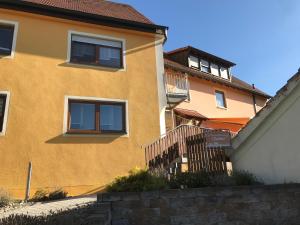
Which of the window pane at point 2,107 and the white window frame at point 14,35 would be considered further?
the white window frame at point 14,35

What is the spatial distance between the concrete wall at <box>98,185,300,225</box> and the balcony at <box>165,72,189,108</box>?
9314 millimetres

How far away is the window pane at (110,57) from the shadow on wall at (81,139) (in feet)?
12.5

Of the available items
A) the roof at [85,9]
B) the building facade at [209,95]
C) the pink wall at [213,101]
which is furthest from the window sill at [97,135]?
the pink wall at [213,101]

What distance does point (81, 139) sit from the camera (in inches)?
574

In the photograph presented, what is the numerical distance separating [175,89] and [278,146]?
895 cm

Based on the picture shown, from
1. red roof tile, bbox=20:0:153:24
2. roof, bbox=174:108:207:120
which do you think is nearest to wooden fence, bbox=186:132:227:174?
red roof tile, bbox=20:0:153:24

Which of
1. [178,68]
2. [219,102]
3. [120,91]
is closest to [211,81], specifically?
[219,102]

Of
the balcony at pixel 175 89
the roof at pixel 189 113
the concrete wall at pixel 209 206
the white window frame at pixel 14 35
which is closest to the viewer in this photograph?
the concrete wall at pixel 209 206

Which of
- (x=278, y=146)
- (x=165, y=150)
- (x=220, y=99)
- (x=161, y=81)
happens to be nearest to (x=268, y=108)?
(x=278, y=146)

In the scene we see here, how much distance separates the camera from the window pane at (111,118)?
50.4ft

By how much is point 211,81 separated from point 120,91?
12.4 meters

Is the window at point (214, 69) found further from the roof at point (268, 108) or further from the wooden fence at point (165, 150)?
the roof at point (268, 108)

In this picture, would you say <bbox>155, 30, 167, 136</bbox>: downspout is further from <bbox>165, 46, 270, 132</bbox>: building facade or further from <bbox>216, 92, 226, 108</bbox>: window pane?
<bbox>216, 92, 226, 108</bbox>: window pane

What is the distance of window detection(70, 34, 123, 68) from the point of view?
16.3m
